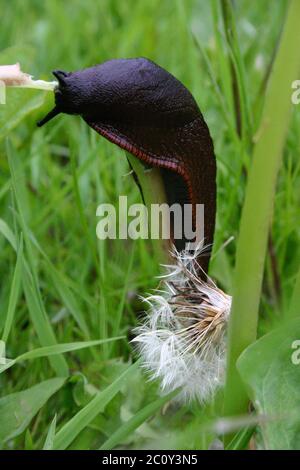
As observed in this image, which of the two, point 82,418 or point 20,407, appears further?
point 20,407

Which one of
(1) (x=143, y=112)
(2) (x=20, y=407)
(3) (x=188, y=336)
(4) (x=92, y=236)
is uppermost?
(1) (x=143, y=112)

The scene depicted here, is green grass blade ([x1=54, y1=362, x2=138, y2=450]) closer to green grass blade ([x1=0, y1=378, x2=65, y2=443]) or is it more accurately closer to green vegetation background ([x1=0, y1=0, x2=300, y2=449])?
green vegetation background ([x1=0, y1=0, x2=300, y2=449])

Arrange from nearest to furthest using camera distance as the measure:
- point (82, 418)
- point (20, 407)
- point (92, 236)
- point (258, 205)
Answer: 1. point (258, 205)
2. point (82, 418)
3. point (20, 407)
4. point (92, 236)

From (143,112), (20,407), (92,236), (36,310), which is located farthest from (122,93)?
(92,236)

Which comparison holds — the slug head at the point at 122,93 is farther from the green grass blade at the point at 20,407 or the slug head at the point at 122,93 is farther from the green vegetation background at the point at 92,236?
the green grass blade at the point at 20,407

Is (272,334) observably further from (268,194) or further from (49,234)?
(49,234)

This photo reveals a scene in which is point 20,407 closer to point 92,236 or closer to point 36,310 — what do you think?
point 36,310

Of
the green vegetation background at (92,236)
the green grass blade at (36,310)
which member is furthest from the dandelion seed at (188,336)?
the green grass blade at (36,310)
